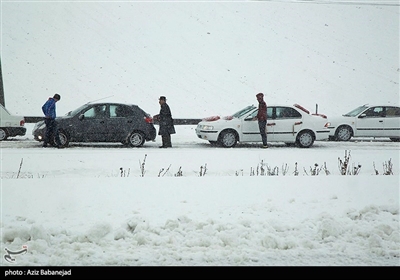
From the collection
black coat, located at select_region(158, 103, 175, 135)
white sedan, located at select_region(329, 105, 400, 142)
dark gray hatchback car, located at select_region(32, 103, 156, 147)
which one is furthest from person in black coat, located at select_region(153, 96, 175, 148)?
white sedan, located at select_region(329, 105, 400, 142)

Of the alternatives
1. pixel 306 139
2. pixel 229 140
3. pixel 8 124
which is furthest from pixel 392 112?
pixel 8 124

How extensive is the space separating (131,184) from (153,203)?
90 centimetres

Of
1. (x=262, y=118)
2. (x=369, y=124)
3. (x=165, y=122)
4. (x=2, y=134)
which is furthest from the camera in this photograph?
(x=369, y=124)

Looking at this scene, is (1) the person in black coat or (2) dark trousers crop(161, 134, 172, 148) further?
(2) dark trousers crop(161, 134, 172, 148)

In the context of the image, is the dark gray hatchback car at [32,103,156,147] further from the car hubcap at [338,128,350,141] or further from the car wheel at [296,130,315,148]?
the car hubcap at [338,128,350,141]

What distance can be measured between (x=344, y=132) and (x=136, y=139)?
8.22m

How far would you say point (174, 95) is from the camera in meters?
29.8

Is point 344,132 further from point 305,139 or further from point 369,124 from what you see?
point 305,139

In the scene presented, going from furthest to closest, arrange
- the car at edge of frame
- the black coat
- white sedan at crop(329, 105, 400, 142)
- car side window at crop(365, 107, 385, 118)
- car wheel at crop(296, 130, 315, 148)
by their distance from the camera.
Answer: car side window at crop(365, 107, 385, 118) → white sedan at crop(329, 105, 400, 142) → the car at edge of frame → car wheel at crop(296, 130, 315, 148) → the black coat

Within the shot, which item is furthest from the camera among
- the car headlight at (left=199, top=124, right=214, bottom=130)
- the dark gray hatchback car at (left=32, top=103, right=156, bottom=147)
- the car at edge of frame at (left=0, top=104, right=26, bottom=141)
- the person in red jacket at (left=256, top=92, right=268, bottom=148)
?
the car at edge of frame at (left=0, top=104, right=26, bottom=141)

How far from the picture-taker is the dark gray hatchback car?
44.9 ft

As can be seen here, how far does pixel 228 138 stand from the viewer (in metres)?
14.3

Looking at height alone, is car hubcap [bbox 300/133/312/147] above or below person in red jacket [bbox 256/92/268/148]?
below

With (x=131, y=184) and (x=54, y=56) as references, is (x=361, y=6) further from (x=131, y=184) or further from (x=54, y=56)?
(x=131, y=184)
